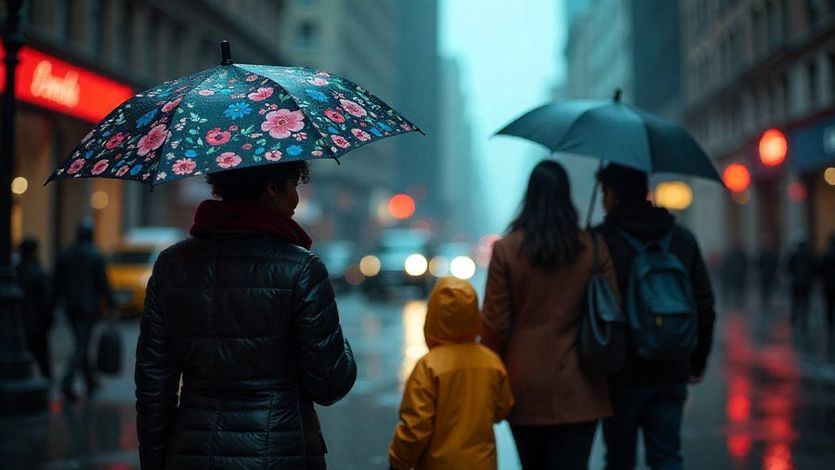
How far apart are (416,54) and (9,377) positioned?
136 meters

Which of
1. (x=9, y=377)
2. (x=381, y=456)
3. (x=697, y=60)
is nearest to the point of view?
(x=381, y=456)

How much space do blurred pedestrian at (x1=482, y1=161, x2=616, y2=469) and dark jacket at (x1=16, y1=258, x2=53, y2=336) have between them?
26.9 ft

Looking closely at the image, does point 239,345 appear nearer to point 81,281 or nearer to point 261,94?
point 261,94

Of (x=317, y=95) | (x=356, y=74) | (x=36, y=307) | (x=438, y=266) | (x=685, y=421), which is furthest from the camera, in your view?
(x=356, y=74)

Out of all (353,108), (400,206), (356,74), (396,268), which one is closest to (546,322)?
(353,108)

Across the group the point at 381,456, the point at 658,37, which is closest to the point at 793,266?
the point at 381,456

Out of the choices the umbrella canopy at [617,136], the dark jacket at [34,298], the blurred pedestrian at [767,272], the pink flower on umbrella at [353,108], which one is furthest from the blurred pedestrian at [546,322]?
the blurred pedestrian at [767,272]

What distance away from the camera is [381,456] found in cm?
755

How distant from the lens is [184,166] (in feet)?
10.5

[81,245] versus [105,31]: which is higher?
[105,31]

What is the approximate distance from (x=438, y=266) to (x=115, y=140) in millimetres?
36478

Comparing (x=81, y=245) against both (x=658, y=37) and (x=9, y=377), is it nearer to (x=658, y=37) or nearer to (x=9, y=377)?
(x=9, y=377)

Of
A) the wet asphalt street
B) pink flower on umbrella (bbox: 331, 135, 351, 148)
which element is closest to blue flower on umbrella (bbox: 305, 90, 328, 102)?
pink flower on umbrella (bbox: 331, 135, 351, 148)

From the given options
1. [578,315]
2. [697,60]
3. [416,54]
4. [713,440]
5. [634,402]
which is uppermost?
[416,54]
